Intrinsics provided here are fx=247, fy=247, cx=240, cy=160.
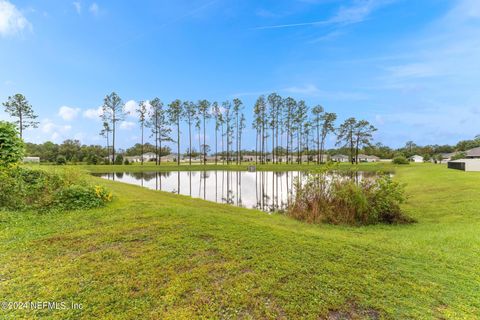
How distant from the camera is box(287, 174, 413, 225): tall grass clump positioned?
24.7 feet

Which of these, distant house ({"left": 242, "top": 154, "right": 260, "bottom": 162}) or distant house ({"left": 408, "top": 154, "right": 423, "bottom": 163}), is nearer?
distant house ({"left": 408, "top": 154, "right": 423, "bottom": 163})

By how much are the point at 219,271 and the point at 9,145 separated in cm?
733

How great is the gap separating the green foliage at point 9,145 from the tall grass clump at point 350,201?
8.44 metres

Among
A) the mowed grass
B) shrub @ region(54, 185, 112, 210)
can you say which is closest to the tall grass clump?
the mowed grass

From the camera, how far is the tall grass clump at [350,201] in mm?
7523

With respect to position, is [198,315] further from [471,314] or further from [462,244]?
[462,244]

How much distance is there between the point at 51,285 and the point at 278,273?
2.77m

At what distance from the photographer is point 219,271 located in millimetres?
3303

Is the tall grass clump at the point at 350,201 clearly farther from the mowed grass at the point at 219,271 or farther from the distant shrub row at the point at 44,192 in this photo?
the distant shrub row at the point at 44,192

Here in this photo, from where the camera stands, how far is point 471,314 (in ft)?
9.34

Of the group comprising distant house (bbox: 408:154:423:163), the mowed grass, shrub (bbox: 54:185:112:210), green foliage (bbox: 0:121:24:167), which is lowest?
Answer: the mowed grass

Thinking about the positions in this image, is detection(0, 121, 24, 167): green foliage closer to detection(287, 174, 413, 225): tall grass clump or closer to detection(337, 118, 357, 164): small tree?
detection(287, 174, 413, 225): tall grass clump

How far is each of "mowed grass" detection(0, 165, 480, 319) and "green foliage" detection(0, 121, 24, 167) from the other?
2.32 meters

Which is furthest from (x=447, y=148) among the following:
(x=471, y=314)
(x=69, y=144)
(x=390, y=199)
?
(x=69, y=144)
